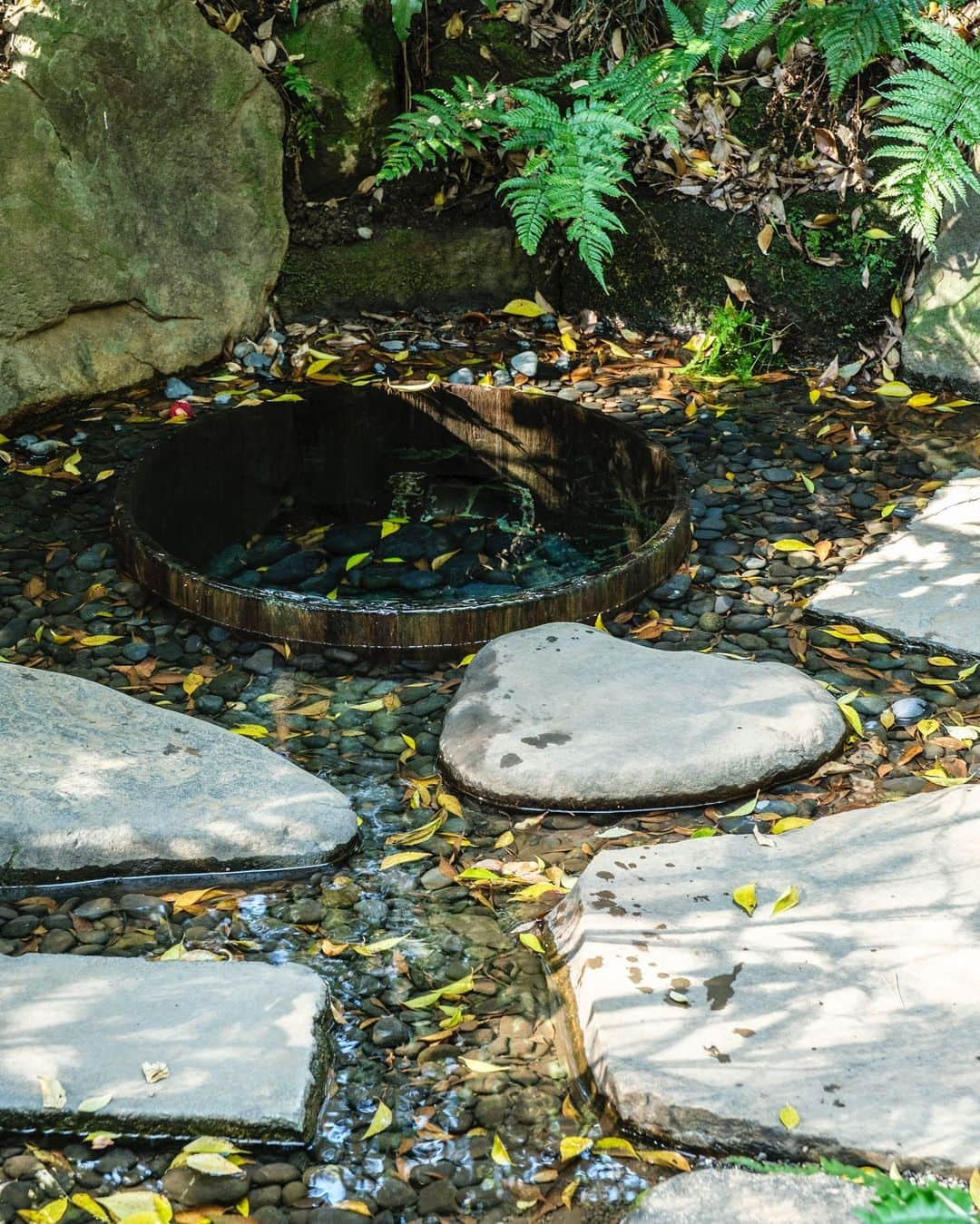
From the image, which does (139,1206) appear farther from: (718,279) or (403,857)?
(718,279)

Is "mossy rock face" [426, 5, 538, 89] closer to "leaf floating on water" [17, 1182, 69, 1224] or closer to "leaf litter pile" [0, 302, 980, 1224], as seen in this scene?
"leaf litter pile" [0, 302, 980, 1224]

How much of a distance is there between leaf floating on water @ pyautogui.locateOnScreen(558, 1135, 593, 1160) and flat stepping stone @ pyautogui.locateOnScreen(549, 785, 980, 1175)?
8 cm

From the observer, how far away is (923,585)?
3.59m

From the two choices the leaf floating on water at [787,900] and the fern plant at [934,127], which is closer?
the leaf floating on water at [787,900]

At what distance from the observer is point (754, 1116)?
1993 mm

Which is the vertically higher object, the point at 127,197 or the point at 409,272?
the point at 127,197

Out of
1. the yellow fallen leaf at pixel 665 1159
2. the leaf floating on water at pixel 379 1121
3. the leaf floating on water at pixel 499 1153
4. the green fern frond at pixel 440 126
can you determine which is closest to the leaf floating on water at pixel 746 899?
the yellow fallen leaf at pixel 665 1159

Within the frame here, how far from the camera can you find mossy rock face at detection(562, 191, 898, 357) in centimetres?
482

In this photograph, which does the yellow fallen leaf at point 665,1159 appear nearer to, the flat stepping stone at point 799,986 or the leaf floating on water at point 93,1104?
the flat stepping stone at point 799,986

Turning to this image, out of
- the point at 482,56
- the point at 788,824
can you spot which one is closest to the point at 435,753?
the point at 788,824

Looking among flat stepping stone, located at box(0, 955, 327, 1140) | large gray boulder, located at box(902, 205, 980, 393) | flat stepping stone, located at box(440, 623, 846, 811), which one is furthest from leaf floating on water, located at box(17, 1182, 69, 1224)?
large gray boulder, located at box(902, 205, 980, 393)

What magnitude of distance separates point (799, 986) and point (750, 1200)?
1.57ft

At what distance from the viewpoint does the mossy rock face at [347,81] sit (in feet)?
16.3

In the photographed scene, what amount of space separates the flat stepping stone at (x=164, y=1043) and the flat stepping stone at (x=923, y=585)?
6.12 feet
